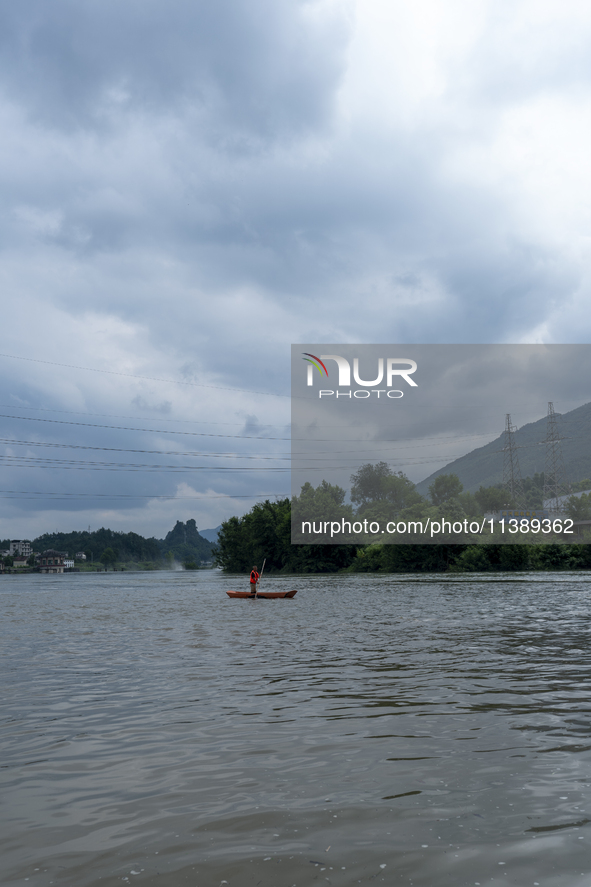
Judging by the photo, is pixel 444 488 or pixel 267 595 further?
pixel 444 488

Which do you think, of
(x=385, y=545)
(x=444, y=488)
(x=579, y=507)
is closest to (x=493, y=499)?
(x=444, y=488)

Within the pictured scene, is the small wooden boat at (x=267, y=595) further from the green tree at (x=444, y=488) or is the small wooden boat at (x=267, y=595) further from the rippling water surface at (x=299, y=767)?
the green tree at (x=444, y=488)

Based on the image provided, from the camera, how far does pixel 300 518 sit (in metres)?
146

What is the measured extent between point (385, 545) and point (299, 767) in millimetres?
109548

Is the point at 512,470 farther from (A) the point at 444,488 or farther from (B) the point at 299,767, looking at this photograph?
(B) the point at 299,767

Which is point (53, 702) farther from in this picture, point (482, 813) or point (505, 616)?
point (505, 616)

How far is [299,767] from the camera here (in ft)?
32.5

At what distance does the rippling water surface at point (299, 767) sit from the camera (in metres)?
6.77

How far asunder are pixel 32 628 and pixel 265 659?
17204 mm

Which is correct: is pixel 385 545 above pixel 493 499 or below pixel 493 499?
below

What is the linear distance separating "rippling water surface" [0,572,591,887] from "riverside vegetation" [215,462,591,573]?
8521 centimetres

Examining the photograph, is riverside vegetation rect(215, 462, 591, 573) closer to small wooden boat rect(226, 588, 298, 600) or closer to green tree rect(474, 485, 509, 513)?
green tree rect(474, 485, 509, 513)

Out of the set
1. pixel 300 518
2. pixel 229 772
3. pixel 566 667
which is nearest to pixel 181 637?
pixel 566 667

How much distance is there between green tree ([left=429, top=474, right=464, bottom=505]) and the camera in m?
121
